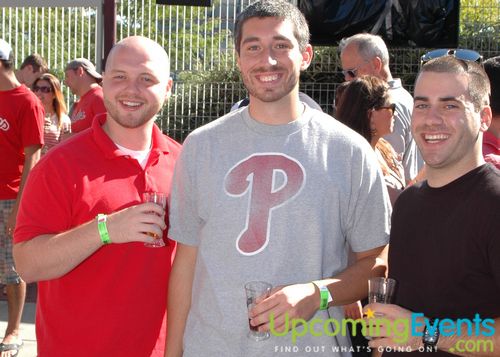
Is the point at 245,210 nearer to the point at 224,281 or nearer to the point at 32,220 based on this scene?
the point at 224,281

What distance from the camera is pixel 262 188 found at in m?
2.72

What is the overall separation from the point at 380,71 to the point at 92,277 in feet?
11.8

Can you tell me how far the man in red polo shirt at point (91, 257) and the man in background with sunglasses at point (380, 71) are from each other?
8.85 ft

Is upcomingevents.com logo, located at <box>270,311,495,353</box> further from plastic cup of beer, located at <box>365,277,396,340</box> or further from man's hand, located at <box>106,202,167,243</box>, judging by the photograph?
man's hand, located at <box>106,202,167,243</box>

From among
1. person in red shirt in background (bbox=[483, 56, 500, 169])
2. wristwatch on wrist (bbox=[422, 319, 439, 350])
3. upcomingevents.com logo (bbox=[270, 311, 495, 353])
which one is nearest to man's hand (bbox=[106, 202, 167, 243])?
upcomingevents.com logo (bbox=[270, 311, 495, 353])

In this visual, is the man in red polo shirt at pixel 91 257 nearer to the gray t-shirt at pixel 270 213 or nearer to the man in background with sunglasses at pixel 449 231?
the gray t-shirt at pixel 270 213

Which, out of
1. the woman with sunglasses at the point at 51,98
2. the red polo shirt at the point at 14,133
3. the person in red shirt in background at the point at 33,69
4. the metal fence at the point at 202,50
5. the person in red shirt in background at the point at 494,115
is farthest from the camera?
the metal fence at the point at 202,50

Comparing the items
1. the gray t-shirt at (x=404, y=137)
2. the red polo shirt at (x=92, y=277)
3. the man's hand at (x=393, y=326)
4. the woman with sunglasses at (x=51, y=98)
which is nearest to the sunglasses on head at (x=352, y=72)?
the gray t-shirt at (x=404, y=137)

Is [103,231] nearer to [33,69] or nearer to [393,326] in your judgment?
[393,326]

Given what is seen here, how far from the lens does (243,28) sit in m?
2.91

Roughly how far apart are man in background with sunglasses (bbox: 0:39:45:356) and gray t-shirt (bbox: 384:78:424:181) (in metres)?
2.87

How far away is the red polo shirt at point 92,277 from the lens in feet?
9.83

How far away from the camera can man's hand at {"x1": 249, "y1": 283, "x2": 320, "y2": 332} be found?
99.3 inches

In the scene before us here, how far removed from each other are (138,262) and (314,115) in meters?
0.89
